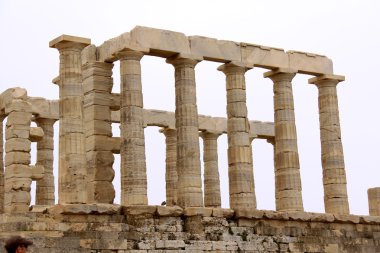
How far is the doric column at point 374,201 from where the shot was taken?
3841cm

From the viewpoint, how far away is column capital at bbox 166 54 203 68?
2950 cm

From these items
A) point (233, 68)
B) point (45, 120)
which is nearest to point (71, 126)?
point (233, 68)

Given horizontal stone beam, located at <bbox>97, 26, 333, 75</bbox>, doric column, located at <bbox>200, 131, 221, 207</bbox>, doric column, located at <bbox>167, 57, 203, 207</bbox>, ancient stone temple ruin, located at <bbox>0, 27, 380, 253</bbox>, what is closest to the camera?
ancient stone temple ruin, located at <bbox>0, 27, 380, 253</bbox>

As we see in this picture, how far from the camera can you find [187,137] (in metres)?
29.2

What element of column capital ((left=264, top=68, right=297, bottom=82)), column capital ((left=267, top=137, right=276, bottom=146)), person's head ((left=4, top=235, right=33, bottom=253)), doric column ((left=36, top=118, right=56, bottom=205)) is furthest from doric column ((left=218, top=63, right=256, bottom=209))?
person's head ((left=4, top=235, right=33, bottom=253))

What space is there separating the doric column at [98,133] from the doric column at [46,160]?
6544 mm

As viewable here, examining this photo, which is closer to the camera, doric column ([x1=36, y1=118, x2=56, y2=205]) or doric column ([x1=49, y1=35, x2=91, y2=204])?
doric column ([x1=49, y1=35, x2=91, y2=204])

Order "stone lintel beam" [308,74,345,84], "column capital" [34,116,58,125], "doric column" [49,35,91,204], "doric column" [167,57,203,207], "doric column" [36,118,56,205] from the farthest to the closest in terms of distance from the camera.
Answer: "doric column" [36,118,56,205] < "column capital" [34,116,58,125] < "stone lintel beam" [308,74,345,84] < "doric column" [167,57,203,207] < "doric column" [49,35,91,204]

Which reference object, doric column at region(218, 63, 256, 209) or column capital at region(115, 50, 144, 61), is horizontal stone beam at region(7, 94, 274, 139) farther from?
doric column at region(218, 63, 256, 209)

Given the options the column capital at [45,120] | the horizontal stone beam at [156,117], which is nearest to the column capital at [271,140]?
the horizontal stone beam at [156,117]

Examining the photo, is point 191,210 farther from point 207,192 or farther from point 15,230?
point 207,192

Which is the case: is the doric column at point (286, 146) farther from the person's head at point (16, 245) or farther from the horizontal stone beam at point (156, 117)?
the person's head at point (16, 245)

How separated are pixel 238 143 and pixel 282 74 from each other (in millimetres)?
4088

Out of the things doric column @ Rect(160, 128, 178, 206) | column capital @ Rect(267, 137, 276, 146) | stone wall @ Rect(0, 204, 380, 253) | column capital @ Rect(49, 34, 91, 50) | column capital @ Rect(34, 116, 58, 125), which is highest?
column capital @ Rect(49, 34, 91, 50)
